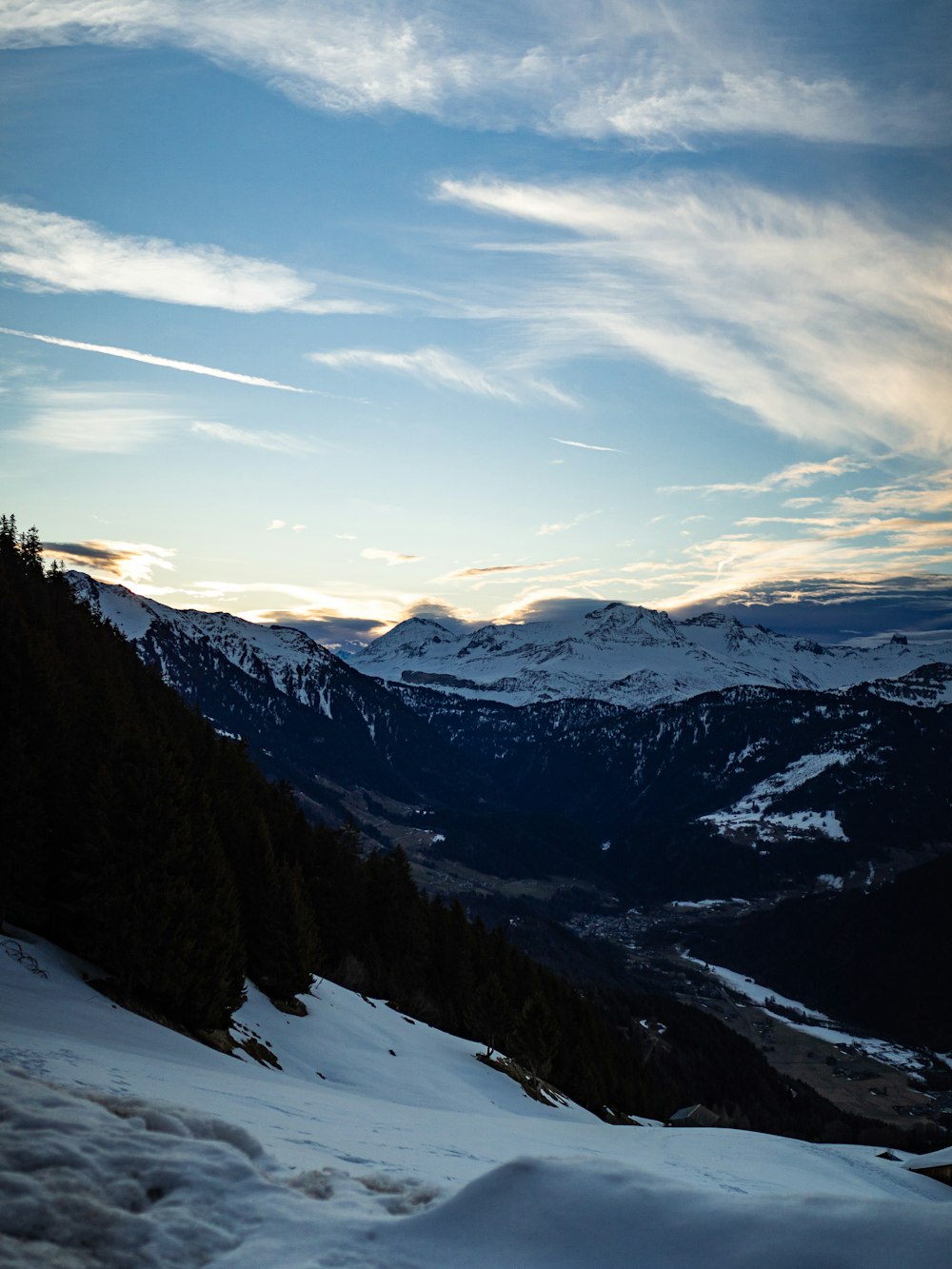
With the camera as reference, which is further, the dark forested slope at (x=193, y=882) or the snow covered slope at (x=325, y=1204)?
the dark forested slope at (x=193, y=882)

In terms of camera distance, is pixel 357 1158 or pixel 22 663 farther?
pixel 22 663

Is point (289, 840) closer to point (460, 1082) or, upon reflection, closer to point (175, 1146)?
point (460, 1082)

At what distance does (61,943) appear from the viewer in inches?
1175

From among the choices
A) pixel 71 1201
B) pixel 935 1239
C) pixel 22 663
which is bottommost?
pixel 71 1201

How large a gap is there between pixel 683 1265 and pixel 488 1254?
1.83 m

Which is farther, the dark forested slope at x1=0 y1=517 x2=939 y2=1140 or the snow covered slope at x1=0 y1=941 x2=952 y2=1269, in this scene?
the dark forested slope at x1=0 y1=517 x2=939 y2=1140

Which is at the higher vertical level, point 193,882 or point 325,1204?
point 325,1204

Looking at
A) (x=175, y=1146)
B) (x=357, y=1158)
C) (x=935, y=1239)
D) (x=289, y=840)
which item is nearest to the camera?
(x=935, y=1239)

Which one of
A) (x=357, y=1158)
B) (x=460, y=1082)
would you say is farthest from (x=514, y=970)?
(x=357, y=1158)

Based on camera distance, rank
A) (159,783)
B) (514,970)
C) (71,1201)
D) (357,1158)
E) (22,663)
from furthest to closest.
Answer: (514,970)
(22,663)
(159,783)
(357,1158)
(71,1201)

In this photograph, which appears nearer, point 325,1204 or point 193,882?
point 325,1204

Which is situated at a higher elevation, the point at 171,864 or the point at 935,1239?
the point at 935,1239

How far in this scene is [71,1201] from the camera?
7512mm

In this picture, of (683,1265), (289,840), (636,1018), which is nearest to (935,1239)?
(683,1265)
